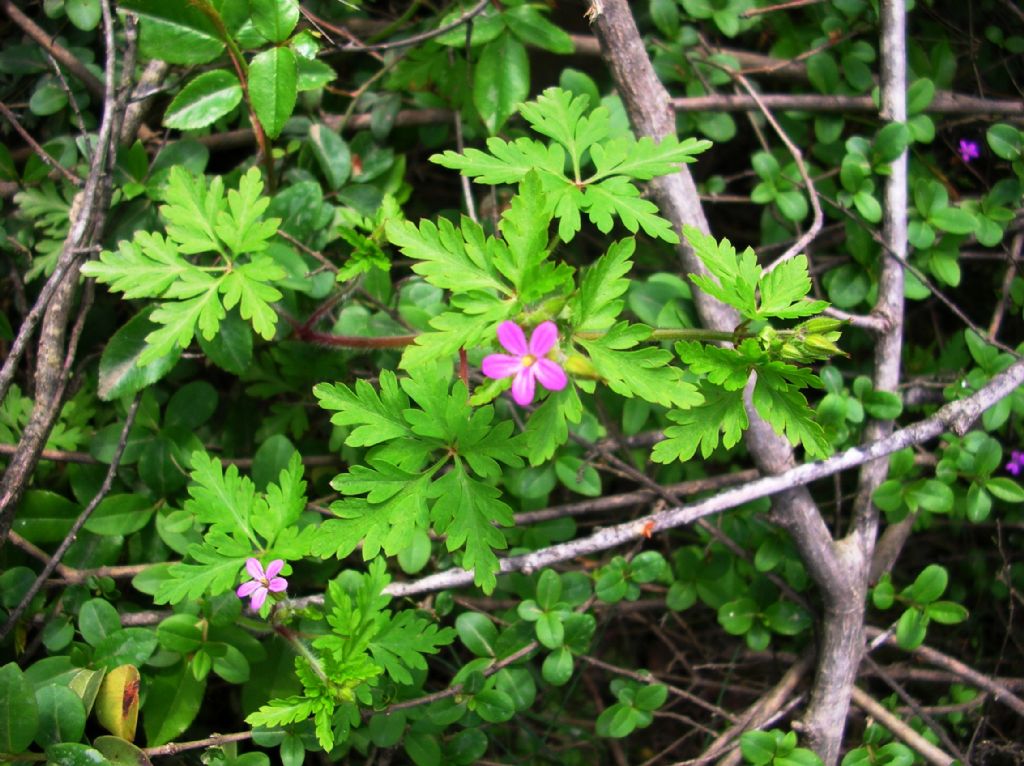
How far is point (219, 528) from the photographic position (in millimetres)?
2072

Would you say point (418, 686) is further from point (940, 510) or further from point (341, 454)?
point (940, 510)

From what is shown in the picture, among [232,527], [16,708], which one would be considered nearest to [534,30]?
[232,527]

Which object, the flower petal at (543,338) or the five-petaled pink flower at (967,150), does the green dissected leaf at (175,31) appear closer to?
the flower petal at (543,338)

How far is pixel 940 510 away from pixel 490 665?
4.57ft

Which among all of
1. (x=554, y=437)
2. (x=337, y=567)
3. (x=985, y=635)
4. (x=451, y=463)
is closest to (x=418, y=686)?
(x=337, y=567)

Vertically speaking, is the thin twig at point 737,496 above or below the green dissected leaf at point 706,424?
below

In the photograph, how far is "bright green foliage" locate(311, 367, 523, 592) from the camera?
6.01 ft

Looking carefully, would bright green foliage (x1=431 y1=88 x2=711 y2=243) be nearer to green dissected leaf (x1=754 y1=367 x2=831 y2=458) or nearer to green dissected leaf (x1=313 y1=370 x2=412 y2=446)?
green dissected leaf (x1=754 y1=367 x2=831 y2=458)

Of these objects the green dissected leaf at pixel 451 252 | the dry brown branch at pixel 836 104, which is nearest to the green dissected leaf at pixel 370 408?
the green dissected leaf at pixel 451 252

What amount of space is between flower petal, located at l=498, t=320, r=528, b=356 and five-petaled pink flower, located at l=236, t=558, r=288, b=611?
0.82 metres

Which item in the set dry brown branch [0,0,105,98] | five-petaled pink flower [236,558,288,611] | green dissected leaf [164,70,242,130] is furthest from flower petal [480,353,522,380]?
dry brown branch [0,0,105,98]

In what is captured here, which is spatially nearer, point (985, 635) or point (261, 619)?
point (261, 619)

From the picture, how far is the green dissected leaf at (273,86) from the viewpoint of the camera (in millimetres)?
2232

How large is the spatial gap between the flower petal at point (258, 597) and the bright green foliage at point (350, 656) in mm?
156
